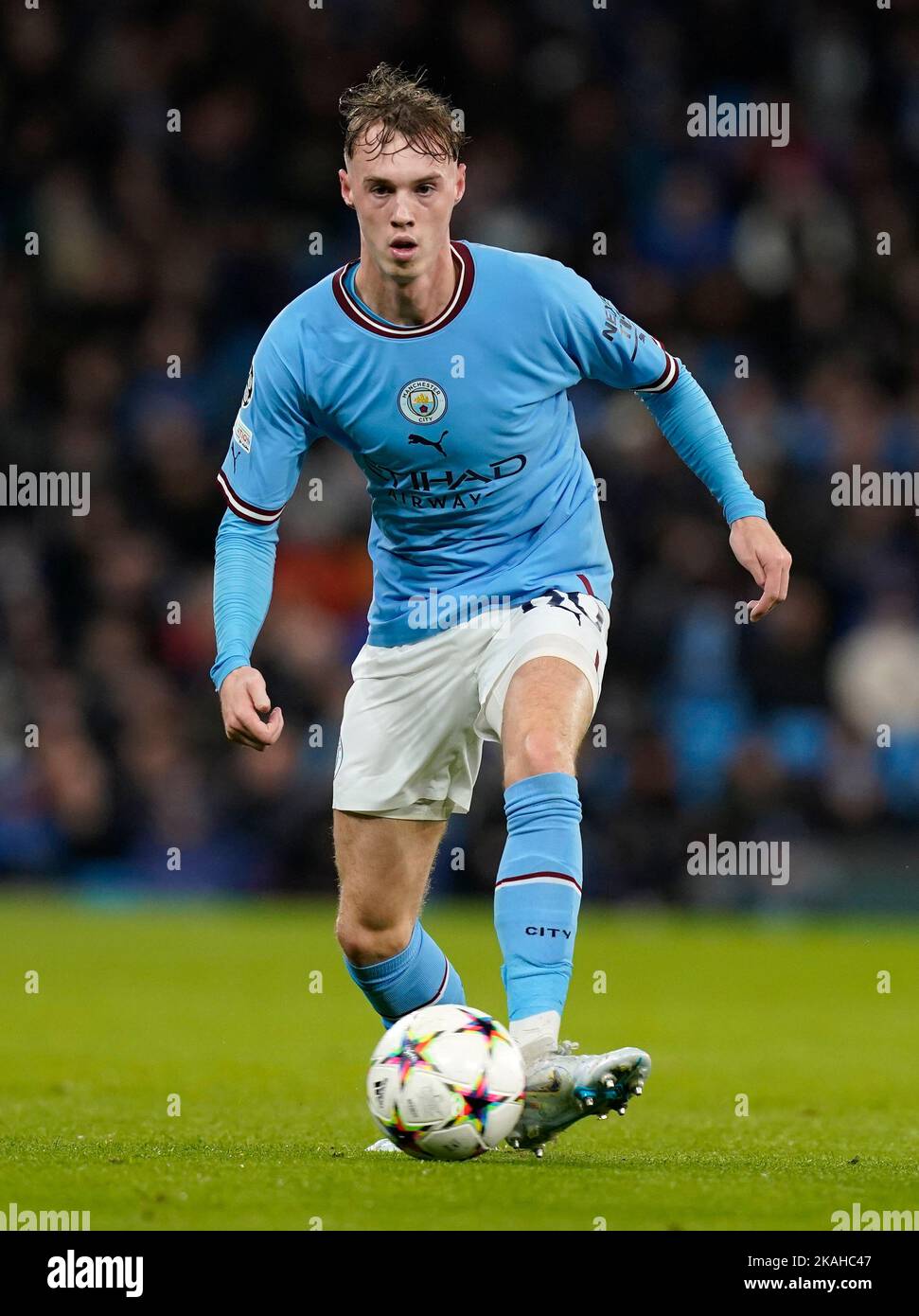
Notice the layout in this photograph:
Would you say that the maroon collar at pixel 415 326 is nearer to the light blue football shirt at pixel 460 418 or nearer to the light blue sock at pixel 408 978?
the light blue football shirt at pixel 460 418

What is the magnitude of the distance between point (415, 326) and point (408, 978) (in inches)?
75.3

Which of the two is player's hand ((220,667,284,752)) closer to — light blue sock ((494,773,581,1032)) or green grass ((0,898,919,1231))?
light blue sock ((494,773,581,1032))

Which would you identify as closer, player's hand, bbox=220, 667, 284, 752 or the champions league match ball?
the champions league match ball

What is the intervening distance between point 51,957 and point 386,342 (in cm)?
713

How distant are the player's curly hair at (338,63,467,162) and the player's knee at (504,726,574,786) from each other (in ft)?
5.25

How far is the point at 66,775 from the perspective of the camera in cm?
1479

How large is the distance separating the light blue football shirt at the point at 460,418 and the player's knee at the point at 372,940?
853mm

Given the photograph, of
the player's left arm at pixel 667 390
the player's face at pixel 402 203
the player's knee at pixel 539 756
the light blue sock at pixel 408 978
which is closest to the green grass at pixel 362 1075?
the light blue sock at pixel 408 978

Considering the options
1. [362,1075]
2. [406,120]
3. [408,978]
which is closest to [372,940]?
[408,978]

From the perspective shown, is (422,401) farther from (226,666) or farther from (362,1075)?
(362,1075)

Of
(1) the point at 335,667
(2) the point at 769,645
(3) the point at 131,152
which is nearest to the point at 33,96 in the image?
(3) the point at 131,152

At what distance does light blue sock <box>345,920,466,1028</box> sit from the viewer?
20.3 ft

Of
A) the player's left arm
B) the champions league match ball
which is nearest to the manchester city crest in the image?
the player's left arm

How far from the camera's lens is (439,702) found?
5992mm
